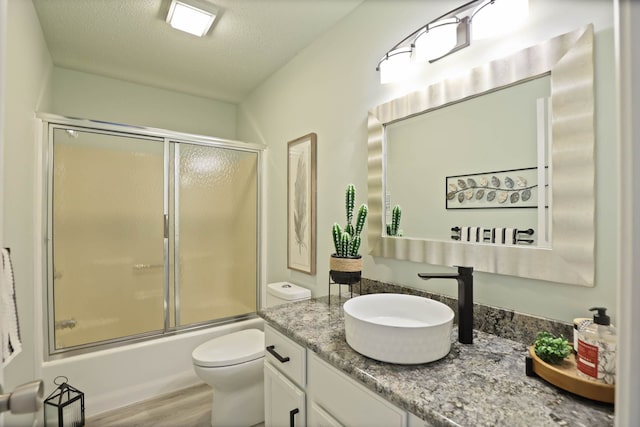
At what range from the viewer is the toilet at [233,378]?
1688mm

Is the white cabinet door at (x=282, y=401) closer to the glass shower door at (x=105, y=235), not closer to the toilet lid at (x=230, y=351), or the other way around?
the toilet lid at (x=230, y=351)

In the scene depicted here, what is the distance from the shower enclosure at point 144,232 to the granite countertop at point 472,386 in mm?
1654

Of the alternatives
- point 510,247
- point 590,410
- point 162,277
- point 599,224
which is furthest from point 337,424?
point 162,277

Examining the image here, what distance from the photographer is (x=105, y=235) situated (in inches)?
85.3

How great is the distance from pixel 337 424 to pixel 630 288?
847mm

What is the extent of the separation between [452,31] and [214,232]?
2.17 meters

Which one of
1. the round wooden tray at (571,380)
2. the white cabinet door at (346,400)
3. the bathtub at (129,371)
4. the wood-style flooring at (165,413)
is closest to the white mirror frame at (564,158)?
the round wooden tray at (571,380)

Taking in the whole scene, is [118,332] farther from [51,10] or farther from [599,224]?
[599,224]

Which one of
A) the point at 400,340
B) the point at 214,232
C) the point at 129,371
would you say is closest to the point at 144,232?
the point at 214,232

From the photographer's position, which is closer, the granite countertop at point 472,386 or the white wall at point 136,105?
the granite countertop at point 472,386

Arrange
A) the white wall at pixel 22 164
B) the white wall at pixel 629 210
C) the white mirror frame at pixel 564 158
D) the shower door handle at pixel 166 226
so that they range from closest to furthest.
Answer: the white wall at pixel 629 210 → the white mirror frame at pixel 564 158 → the white wall at pixel 22 164 → the shower door handle at pixel 166 226

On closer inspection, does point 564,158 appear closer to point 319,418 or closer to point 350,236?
point 350,236

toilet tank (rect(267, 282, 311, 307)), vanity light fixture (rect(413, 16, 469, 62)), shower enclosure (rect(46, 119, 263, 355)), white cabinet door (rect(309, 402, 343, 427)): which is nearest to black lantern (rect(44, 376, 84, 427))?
shower enclosure (rect(46, 119, 263, 355))

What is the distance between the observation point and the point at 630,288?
45cm
